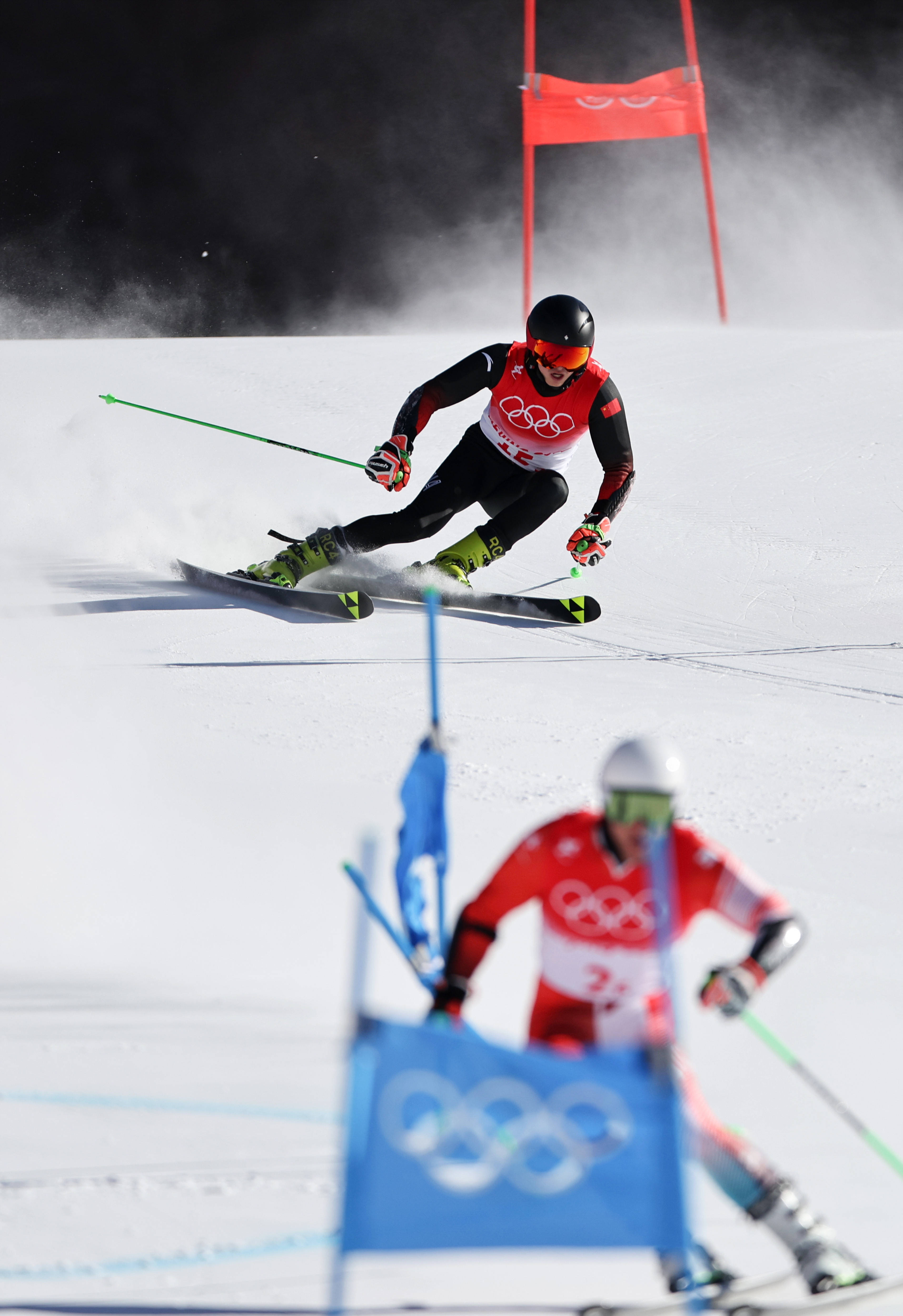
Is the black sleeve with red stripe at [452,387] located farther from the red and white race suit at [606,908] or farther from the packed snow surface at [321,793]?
the red and white race suit at [606,908]

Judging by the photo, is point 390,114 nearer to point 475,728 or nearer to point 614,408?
point 614,408

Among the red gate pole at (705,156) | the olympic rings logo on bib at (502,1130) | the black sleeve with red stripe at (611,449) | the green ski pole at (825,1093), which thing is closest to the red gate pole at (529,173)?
the red gate pole at (705,156)

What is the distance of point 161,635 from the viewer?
612cm

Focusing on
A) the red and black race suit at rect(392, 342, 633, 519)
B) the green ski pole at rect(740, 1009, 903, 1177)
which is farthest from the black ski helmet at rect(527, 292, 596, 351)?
the green ski pole at rect(740, 1009, 903, 1177)

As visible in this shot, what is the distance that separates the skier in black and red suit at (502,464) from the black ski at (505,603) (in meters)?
0.11

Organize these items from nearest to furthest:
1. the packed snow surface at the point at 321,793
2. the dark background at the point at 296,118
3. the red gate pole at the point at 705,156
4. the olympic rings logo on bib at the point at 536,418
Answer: the packed snow surface at the point at 321,793 → the olympic rings logo on bib at the point at 536,418 → the red gate pole at the point at 705,156 → the dark background at the point at 296,118

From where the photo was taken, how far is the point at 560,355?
5.85 m

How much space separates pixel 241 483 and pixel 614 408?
326 centimetres

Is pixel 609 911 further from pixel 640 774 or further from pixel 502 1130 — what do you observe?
pixel 502 1130

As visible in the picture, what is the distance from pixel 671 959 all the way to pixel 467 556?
480cm

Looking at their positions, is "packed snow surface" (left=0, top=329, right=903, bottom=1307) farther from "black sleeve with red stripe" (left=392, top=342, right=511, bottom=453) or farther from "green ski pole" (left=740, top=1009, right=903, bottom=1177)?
"black sleeve with red stripe" (left=392, top=342, right=511, bottom=453)

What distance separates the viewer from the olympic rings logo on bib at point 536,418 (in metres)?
6.23

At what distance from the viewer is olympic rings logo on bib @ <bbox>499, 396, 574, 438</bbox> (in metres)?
6.23

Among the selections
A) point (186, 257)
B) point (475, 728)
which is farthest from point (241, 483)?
point (186, 257)
